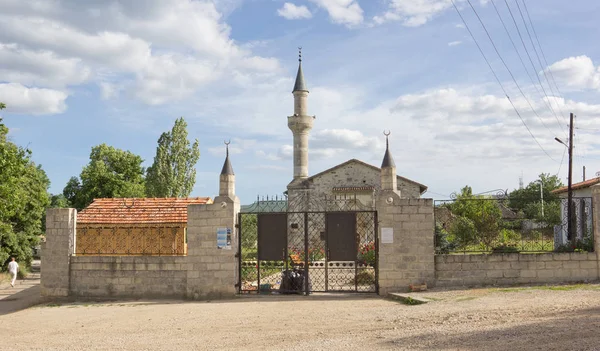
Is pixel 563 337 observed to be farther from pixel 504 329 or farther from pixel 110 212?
pixel 110 212

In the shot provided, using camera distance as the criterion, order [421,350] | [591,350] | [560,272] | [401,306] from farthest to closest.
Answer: [560,272] → [401,306] → [421,350] → [591,350]

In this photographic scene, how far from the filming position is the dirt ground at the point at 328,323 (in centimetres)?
764

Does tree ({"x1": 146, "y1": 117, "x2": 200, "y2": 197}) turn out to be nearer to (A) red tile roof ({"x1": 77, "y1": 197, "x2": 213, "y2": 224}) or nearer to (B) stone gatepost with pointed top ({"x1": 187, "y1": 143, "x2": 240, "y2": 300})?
(A) red tile roof ({"x1": 77, "y1": 197, "x2": 213, "y2": 224})


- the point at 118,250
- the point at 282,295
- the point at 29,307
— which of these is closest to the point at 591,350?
the point at 282,295

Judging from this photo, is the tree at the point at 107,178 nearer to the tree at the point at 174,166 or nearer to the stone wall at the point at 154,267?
the tree at the point at 174,166

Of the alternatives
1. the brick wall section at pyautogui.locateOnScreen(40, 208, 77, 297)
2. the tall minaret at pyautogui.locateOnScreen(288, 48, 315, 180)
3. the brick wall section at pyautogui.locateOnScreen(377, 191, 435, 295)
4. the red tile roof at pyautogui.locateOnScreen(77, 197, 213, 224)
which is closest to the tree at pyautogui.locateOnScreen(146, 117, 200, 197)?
the tall minaret at pyautogui.locateOnScreen(288, 48, 315, 180)

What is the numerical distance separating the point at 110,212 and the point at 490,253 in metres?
12.3

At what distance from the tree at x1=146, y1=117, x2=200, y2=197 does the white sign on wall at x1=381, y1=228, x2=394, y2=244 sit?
2402cm

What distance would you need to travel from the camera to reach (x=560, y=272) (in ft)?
41.3

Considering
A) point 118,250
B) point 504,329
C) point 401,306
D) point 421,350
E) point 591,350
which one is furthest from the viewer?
point 118,250

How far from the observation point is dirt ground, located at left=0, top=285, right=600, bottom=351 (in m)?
7.64

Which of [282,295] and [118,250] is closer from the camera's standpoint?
[282,295]

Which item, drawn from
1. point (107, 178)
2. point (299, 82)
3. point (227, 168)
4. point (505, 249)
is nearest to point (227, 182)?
point (227, 168)

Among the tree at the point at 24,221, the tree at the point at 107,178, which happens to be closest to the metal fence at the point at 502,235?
the tree at the point at 24,221
